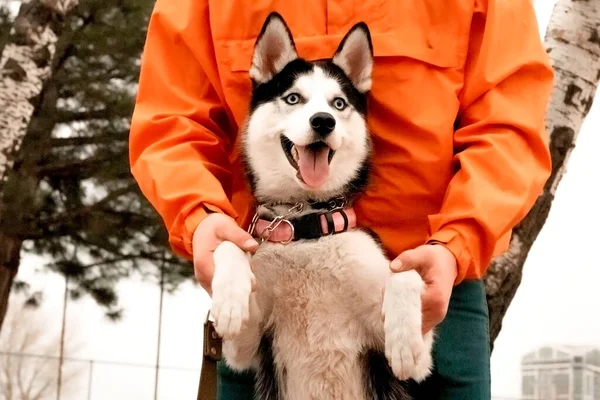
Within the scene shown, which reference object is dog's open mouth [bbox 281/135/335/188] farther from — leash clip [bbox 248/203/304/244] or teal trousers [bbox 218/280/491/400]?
teal trousers [bbox 218/280/491/400]

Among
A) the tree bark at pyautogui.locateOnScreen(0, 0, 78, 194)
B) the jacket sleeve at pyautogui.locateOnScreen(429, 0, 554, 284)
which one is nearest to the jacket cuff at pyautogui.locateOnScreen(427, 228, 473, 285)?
the jacket sleeve at pyautogui.locateOnScreen(429, 0, 554, 284)

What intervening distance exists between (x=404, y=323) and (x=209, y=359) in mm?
335

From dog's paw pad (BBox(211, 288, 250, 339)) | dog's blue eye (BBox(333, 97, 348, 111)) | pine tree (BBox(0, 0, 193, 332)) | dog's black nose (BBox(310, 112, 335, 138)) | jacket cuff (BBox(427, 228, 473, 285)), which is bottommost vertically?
dog's paw pad (BBox(211, 288, 250, 339))

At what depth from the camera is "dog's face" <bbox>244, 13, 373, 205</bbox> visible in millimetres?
1268

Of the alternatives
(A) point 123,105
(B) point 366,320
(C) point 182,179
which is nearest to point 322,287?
(B) point 366,320

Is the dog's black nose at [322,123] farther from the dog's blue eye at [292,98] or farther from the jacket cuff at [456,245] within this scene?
the jacket cuff at [456,245]

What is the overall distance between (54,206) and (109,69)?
82 cm

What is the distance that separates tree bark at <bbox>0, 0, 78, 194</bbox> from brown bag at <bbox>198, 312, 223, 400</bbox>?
7.34 ft

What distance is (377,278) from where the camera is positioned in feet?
3.99

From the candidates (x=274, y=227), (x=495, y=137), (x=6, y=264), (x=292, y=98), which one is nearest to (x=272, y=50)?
(x=292, y=98)

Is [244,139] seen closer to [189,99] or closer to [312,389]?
[189,99]

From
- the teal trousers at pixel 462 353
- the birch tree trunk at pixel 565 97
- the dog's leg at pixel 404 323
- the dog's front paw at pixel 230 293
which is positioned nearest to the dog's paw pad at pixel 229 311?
the dog's front paw at pixel 230 293

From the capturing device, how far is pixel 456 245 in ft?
3.67

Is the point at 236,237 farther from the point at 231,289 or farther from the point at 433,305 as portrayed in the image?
the point at 433,305
